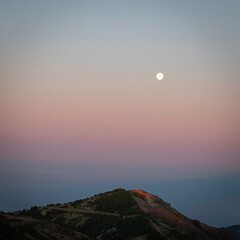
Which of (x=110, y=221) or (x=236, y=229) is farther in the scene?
(x=236, y=229)

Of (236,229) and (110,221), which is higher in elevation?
(110,221)

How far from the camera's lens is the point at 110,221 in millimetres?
112562

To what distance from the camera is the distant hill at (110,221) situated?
90925 mm

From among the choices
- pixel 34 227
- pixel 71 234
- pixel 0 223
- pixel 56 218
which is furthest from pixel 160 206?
pixel 0 223

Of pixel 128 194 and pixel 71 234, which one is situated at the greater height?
pixel 128 194

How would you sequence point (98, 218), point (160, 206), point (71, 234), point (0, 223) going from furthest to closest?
1. point (160, 206)
2. point (98, 218)
3. point (71, 234)
4. point (0, 223)

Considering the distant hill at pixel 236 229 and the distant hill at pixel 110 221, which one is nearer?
the distant hill at pixel 110 221

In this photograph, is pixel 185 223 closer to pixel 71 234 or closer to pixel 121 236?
pixel 121 236

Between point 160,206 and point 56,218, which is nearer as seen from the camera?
point 56,218

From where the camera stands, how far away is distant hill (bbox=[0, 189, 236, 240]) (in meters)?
90.9

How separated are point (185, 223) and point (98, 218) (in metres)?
24.9

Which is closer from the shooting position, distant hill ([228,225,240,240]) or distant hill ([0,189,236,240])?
A: distant hill ([0,189,236,240])

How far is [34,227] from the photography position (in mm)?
90750

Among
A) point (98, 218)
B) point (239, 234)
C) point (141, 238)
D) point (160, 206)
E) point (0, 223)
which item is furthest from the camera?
point (239, 234)
